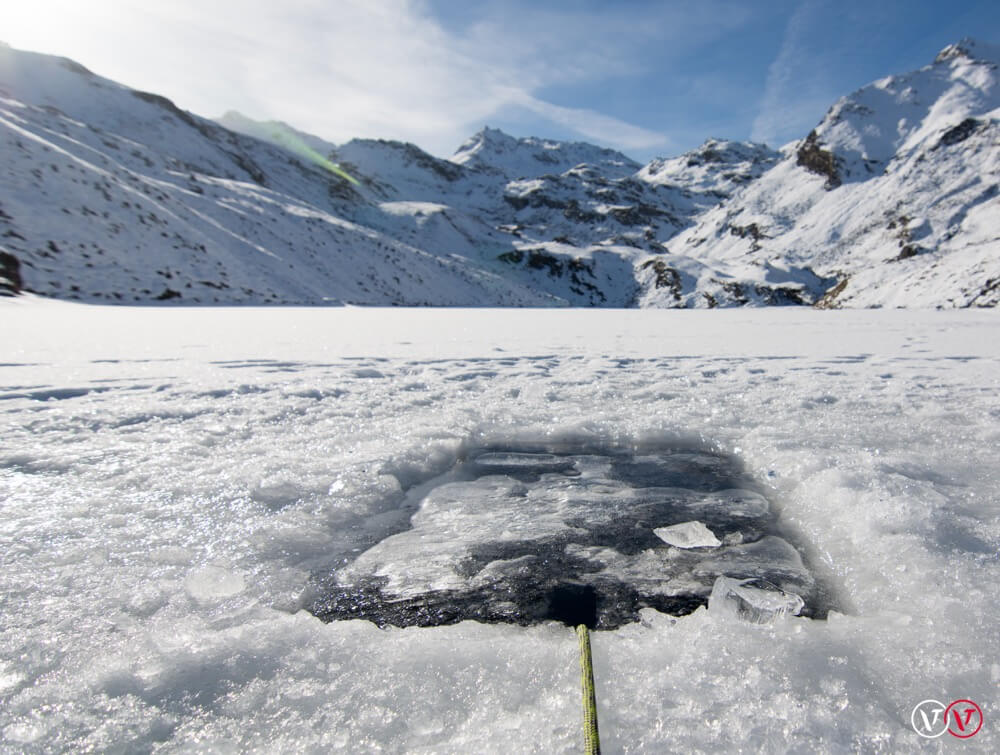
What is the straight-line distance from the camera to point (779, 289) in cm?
5134

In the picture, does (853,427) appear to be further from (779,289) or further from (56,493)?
(779,289)

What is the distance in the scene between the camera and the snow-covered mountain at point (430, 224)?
28031mm

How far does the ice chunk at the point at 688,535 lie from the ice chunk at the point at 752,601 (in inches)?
14.9

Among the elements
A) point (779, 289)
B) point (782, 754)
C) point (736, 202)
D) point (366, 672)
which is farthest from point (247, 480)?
point (736, 202)

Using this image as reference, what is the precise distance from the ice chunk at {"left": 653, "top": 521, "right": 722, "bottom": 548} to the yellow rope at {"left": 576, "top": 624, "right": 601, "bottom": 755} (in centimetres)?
111

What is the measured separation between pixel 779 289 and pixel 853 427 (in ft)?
179

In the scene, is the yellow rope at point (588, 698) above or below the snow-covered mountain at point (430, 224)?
below

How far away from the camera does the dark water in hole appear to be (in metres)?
2.21

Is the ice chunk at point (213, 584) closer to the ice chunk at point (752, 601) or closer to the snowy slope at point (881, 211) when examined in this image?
the ice chunk at point (752, 601)

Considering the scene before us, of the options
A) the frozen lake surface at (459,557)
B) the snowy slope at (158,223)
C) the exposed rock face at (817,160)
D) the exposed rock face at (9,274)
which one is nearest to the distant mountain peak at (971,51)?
the exposed rock face at (817,160)

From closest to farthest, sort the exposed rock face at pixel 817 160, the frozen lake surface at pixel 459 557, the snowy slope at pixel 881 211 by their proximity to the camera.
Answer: the frozen lake surface at pixel 459 557
the snowy slope at pixel 881 211
the exposed rock face at pixel 817 160

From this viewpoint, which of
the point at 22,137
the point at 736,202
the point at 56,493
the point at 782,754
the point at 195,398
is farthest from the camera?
the point at 736,202

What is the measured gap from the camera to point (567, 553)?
2662mm

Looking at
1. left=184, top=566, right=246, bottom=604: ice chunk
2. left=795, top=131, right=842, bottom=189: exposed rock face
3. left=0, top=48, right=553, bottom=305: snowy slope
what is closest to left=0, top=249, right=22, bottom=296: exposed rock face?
left=0, top=48, right=553, bottom=305: snowy slope
